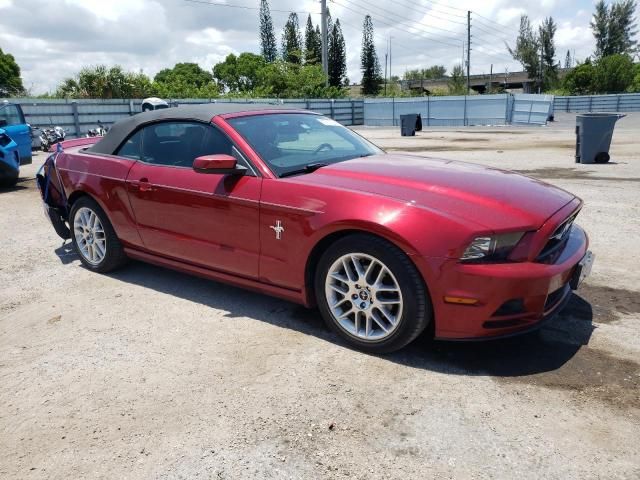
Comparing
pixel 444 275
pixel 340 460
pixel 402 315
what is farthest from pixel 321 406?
pixel 444 275

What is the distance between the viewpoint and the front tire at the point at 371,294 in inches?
119

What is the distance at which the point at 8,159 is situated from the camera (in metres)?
9.70

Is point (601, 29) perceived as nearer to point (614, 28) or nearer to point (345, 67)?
point (614, 28)

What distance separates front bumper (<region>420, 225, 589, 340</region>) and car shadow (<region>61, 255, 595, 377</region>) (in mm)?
243

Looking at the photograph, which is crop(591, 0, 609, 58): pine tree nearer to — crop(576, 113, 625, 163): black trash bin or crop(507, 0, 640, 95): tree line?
crop(507, 0, 640, 95): tree line

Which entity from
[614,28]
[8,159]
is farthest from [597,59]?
[8,159]

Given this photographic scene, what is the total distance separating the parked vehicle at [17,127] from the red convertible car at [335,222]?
25.6 feet

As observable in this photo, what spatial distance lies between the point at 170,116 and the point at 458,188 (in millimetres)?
2444

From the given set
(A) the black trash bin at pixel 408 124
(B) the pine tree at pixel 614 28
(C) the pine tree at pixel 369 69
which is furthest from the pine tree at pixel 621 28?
(A) the black trash bin at pixel 408 124

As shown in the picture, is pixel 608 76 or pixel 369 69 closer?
pixel 608 76

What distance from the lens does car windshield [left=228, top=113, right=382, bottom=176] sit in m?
3.82

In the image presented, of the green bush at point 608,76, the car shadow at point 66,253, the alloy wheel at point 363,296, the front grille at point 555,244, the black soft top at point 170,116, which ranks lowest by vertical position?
the car shadow at point 66,253

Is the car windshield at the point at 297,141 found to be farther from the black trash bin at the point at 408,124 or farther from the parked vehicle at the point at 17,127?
the black trash bin at the point at 408,124

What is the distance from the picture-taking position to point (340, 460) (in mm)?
2352
